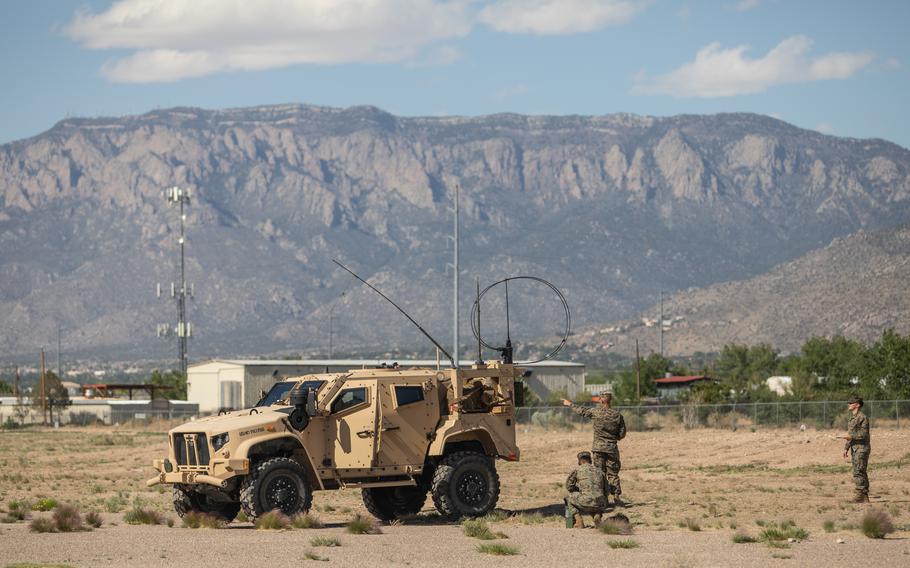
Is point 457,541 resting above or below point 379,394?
below

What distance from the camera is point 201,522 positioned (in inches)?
→ 965

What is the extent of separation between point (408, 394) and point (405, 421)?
45 cm

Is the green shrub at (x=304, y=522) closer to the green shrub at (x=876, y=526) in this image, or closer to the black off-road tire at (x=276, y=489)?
the black off-road tire at (x=276, y=489)

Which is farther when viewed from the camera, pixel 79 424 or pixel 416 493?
pixel 79 424

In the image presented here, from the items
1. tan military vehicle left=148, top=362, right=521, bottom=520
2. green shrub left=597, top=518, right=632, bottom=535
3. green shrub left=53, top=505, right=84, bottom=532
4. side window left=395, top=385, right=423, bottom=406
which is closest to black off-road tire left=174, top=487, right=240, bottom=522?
tan military vehicle left=148, top=362, right=521, bottom=520

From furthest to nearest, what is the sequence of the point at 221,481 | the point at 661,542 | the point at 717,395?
the point at 717,395, the point at 221,481, the point at 661,542

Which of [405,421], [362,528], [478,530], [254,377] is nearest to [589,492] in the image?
[478,530]

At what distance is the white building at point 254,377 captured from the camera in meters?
100

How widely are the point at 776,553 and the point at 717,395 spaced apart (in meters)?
59.3

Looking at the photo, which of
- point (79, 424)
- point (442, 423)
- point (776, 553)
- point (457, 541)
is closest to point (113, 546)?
point (457, 541)

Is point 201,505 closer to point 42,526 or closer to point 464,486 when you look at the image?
point 42,526

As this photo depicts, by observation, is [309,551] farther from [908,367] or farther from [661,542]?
[908,367]

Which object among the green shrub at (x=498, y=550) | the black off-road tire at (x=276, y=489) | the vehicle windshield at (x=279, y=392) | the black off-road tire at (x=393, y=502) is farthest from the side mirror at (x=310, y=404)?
the green shrub at (x=498, y=550)

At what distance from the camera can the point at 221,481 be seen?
79.2 feet
